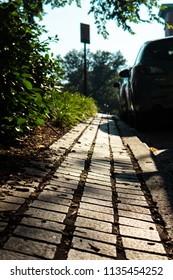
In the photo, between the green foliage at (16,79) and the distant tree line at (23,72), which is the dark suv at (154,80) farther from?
the green foliage at (16,79)

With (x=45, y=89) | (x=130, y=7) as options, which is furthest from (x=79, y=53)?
(x=45, y=89)

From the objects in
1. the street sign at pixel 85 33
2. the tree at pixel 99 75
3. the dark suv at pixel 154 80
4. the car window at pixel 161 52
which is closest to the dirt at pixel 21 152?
the dark suv at pixel 154 80

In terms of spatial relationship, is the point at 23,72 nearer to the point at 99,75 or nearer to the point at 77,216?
the point at 77,216

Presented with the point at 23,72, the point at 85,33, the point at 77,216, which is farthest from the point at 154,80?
the point at 85,33

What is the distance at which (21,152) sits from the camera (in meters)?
3.59

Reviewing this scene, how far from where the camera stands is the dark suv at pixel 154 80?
6.32 meters

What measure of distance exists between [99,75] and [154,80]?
248 feet

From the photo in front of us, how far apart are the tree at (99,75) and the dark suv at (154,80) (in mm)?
69319

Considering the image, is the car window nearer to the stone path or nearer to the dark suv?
the dark suv

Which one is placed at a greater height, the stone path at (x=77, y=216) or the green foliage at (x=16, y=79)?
the green foliage at (x=16, y=79)

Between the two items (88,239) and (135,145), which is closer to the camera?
(88,239)
